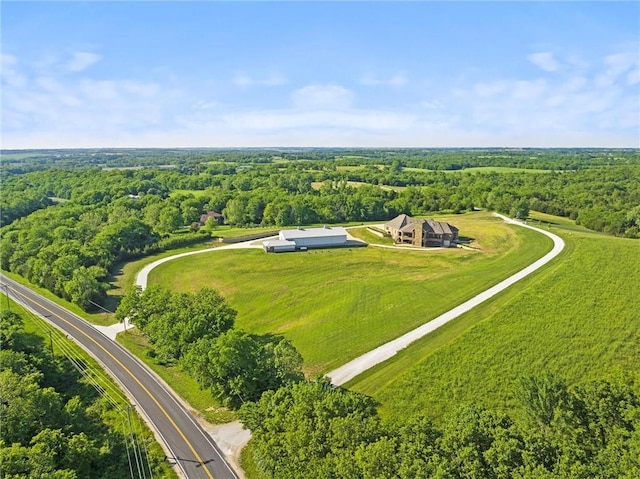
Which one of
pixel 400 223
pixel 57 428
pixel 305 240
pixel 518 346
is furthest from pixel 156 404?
pixel 400 223

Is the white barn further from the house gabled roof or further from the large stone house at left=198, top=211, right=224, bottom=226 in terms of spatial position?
the large stone house at left=198, top=211, right=224, bottom=226

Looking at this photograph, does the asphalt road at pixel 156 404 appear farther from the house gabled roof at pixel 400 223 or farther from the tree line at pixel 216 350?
the house gabled roof at pixel 400 223

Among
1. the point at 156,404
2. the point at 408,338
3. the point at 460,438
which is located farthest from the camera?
the point at 408,338

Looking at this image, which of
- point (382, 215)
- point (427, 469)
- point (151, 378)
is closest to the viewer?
point (427, 469)

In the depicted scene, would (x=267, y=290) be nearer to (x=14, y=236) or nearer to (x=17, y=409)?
(x=17, y=409)

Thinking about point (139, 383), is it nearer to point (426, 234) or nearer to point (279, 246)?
point (279, 246)

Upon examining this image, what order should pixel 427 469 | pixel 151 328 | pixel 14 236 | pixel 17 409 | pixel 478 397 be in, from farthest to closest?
pixel 14 236 < pixel 151 328 < pixel 478 397 < pixel 17 409 < pixel 427 469

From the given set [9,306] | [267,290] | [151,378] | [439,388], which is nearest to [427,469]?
[439,388]
